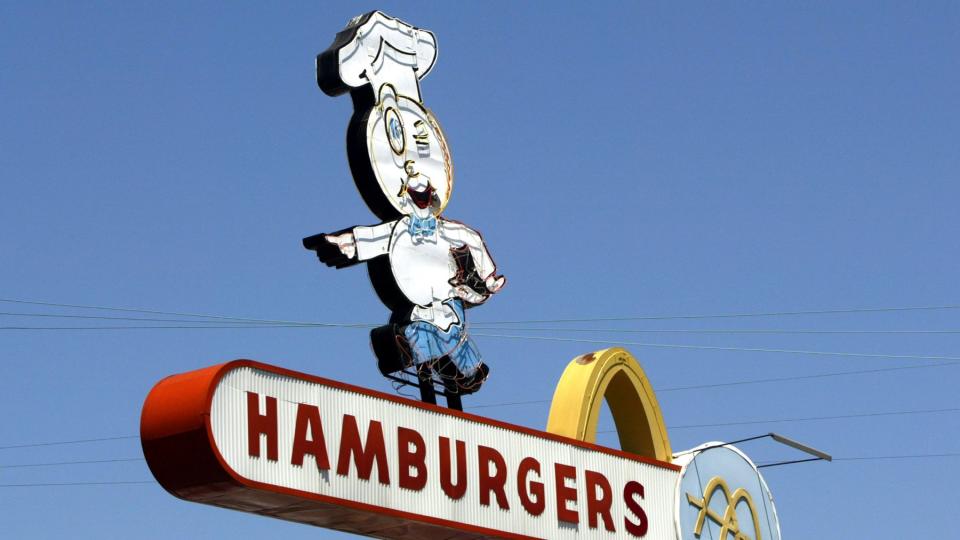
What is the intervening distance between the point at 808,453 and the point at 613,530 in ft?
17.2

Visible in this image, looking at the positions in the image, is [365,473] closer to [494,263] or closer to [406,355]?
[406,355]

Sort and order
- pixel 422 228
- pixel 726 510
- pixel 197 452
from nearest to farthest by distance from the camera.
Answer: pixel 197 452, pixel 422 228, pixel 726 510

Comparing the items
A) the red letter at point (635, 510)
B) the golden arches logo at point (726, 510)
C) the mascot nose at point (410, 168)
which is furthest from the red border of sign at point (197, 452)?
the golden arches logo at point (726, 510)

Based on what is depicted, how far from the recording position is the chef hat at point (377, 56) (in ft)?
88.8

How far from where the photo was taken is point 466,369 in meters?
27.0

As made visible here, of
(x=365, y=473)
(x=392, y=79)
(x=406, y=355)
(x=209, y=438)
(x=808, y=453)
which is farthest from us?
(x=808, y=453)

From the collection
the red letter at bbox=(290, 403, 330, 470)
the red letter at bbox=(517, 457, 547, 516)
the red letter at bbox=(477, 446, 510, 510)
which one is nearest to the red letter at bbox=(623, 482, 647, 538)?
the red letter at bbox=(517, 457, 547, 516)

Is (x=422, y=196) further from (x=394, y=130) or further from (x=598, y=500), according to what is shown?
(x=598, y=500)

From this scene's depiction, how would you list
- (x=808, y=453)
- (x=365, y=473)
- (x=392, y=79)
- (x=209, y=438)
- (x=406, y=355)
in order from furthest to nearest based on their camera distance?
(x=808, y=453), (x=392, y=79), (x=406, y=355), (x=365, y=473), (x=209, y=438)

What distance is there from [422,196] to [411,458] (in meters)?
5.15

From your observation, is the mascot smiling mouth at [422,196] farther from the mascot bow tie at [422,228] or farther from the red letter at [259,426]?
the red letter at [259,426]

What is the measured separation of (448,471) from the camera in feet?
78.8

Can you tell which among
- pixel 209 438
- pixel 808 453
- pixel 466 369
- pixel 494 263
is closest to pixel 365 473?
pixel 209 438

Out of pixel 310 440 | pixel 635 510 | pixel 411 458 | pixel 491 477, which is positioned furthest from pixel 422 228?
pixel 310 440
